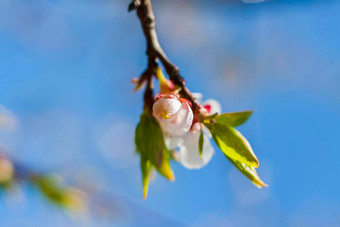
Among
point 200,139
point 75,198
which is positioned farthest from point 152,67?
point 75,198

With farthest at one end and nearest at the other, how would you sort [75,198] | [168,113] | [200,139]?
[75,198] → [200,139] → [168,113]

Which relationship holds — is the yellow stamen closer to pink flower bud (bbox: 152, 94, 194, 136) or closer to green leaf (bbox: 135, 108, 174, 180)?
pink flower bud (bbox: 152, 94, 194, 136)

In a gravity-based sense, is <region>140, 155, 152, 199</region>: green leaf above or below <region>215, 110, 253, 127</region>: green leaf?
below

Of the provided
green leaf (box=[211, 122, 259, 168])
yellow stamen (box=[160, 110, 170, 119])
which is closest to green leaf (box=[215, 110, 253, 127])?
green leaf (box=[211, 122, 259, 168])

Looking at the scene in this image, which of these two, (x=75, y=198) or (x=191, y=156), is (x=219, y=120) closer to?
(x=191, y=156)

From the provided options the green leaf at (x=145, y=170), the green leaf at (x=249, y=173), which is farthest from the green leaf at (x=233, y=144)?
the green leaf at (x=145, y=170)

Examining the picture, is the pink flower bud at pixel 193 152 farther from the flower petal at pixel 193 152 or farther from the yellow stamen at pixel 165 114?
the yellow stamen at pixel 165 114
